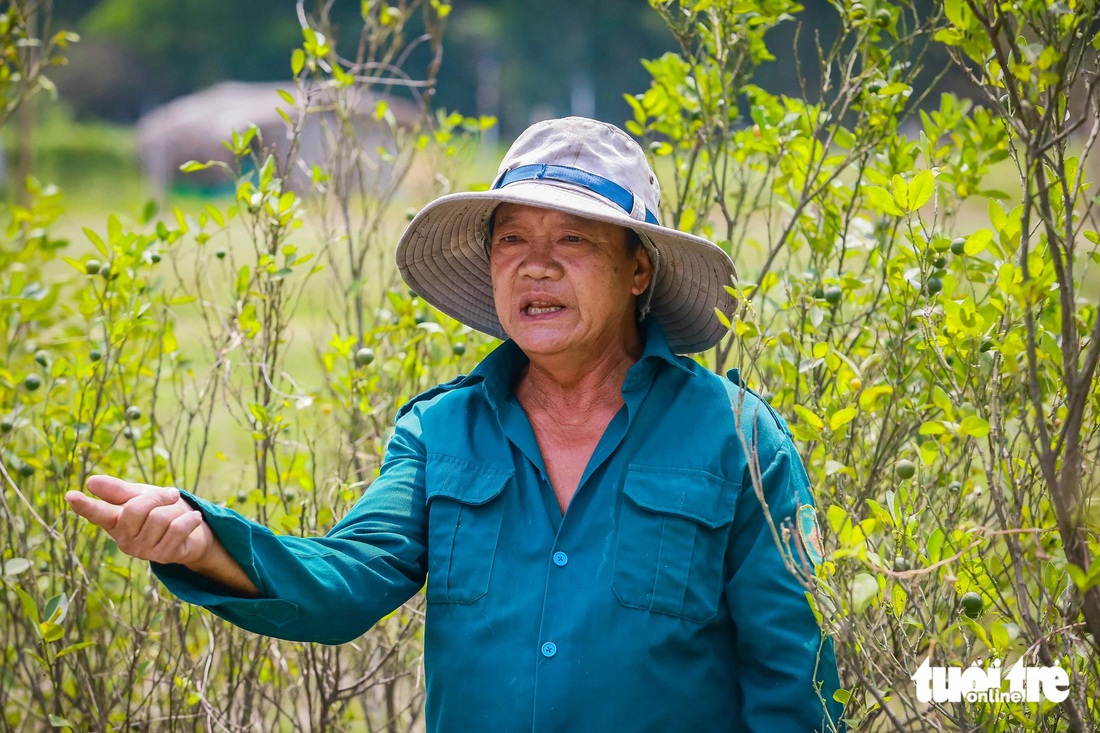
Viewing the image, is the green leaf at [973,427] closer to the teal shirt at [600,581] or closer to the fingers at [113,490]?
the teal shirt at [600,581]

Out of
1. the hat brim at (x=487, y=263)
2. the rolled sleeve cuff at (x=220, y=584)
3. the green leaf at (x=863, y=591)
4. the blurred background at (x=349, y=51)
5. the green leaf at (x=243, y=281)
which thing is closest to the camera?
the green leaf at (x=863, y=591)

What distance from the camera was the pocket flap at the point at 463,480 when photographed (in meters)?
1.98

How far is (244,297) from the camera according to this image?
2.83m

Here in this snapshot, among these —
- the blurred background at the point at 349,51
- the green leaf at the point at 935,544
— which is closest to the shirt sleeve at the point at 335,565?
the green leaf at the point at 935,544

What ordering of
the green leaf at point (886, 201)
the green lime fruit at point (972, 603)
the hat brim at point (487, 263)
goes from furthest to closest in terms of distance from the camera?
the hat brim at point (487, 263) → the green leaf at point (886, 201) → the green lime fruit at point (972, 603)

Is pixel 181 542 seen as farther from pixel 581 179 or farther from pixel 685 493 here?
pixel 581 179

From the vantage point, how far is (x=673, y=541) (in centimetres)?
189

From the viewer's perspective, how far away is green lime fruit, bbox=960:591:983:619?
1784 mm

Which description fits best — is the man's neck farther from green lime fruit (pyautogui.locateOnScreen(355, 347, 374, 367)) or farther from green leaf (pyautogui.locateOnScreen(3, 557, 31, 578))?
green leaf (pyautogui.locateOnScreen(3, 557, 31, 578))

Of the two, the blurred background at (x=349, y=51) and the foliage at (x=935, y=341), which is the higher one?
the blurred background at (x=349, y=51)

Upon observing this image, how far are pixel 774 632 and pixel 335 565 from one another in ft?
2.39

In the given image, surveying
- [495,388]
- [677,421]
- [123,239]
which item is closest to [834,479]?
[677,421]

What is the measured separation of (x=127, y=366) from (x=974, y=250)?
223 cm

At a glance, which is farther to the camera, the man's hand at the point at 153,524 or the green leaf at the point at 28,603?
the green leaf at the point at 28,603
